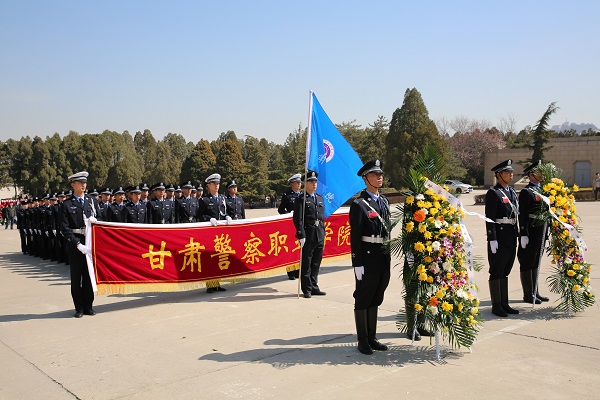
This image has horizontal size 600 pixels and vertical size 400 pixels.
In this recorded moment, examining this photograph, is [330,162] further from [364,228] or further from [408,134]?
[408,134]

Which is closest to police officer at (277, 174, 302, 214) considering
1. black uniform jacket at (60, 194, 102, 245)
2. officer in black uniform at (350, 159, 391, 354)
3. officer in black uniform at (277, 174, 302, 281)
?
officer in black uniform at (277, 174, 302, 281)

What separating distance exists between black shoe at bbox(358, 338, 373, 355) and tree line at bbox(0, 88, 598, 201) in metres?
29.6

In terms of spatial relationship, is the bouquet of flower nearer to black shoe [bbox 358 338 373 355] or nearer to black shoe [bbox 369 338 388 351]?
black shoe [bbox 369 338 388 351]

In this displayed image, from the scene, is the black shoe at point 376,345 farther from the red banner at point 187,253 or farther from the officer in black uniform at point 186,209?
the officer in black uniform at point 186,209

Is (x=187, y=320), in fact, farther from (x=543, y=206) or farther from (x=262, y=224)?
(x=543, y=206)

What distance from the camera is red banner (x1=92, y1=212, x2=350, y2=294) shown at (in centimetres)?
714

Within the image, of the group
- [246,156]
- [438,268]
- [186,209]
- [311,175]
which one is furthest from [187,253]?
[246,156]

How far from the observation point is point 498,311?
20.1ft

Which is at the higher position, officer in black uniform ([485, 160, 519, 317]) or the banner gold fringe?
officer in black uniform ([485, 160, 519, 317])

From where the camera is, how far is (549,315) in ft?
20.0

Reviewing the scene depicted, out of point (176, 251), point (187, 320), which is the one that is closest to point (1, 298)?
point (176, 251)

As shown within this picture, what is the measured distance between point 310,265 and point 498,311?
2.85 meters

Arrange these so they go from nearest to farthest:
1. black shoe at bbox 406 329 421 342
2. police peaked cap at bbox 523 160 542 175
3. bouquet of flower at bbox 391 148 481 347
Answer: bouquet of flower at bbox 391 148 481 347 < black shoe at bbox 406 329 421 342 < police peaked cap at bbox 523 160 542 175

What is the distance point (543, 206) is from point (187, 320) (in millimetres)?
4658
